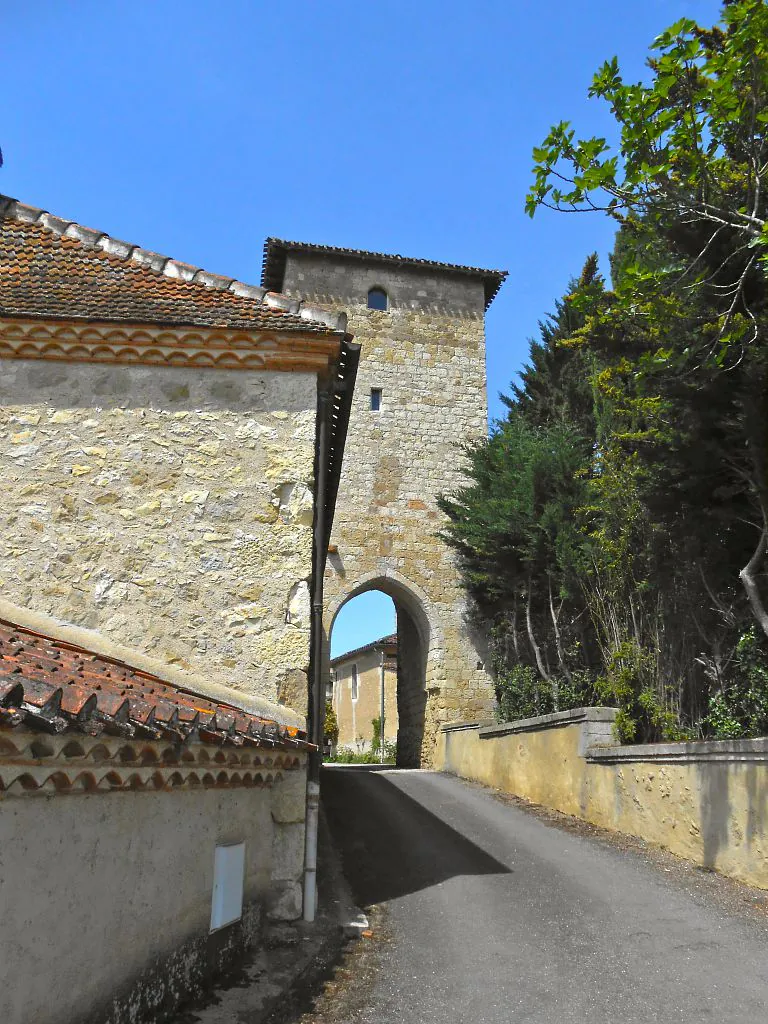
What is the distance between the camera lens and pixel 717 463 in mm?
8172

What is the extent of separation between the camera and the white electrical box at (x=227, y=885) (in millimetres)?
4707

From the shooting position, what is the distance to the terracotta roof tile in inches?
112

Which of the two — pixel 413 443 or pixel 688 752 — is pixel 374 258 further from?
pixel 688 752

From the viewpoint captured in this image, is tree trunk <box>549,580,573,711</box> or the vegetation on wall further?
tree trunk <box>549,580,573,711</box>

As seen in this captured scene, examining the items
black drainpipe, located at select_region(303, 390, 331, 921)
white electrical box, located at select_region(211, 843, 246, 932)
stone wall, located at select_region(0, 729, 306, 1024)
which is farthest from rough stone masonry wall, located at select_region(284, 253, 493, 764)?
stone wall, located at select_region(0, 729, 306, 1024)

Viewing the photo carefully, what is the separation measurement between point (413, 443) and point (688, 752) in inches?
491

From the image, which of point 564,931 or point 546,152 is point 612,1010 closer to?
point 564,931

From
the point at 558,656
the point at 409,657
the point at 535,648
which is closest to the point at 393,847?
the point at 558,656

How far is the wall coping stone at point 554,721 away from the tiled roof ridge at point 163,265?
5851mm

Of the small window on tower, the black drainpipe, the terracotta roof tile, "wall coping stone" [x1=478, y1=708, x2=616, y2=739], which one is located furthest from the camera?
the small window on tower

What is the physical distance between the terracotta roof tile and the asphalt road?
1.69 m

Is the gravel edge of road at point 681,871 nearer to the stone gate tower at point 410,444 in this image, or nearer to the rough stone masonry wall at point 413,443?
the rough stone masonry wall at point 413,443

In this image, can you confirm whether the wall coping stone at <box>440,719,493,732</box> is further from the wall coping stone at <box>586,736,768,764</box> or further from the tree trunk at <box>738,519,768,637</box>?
the tree trunk at <box>738,519,768,637</box>

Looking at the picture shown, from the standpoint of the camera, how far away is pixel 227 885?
191 inches
